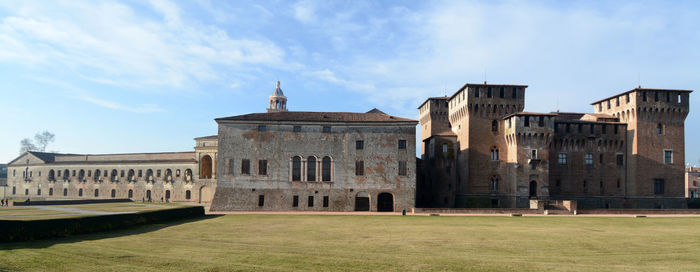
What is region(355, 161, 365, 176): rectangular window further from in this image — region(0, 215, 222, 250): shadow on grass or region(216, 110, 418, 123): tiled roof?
region(0, 215, 222, 250): shadow on grass

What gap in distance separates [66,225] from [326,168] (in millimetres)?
27908

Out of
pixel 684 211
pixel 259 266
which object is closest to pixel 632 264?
pixel 259 266

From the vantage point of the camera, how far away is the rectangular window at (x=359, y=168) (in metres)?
48.1

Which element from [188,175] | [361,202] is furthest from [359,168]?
[188,175]

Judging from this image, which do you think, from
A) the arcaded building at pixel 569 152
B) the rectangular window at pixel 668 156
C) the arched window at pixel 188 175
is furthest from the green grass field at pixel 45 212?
the rectangular window at pixel 668 156

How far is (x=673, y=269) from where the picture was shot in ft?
53.1

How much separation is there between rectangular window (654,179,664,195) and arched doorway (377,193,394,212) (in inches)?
1340

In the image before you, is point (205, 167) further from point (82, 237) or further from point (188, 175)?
point (82, 237)

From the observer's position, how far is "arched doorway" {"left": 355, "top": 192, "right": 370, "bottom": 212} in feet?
158

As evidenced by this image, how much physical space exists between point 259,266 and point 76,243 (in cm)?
1063

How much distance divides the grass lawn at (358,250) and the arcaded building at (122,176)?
41435 mm

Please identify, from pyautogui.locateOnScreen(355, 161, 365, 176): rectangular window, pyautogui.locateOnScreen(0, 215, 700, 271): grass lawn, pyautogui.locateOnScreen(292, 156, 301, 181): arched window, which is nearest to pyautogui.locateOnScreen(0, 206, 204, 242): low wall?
pyautogui.locateOnScreen(0, 215, 700, 271): grass lawn

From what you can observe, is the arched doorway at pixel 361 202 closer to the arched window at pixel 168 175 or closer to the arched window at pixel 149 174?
the arched window at pixel 168 175

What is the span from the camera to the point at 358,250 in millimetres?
19719
